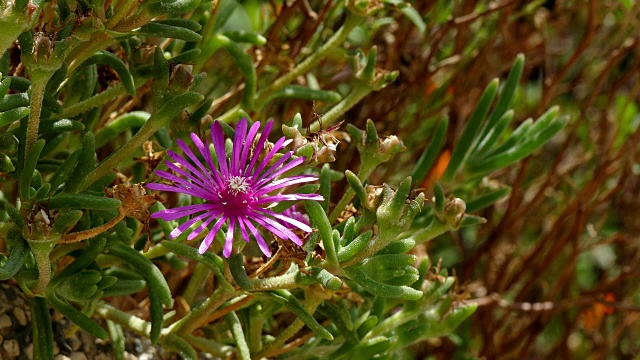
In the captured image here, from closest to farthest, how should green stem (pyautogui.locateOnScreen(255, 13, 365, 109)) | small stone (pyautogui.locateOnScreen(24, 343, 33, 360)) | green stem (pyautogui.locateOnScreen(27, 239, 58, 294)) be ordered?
green stem (pyautogui.locateOnScreen(27, 239, 58, 294)) → small stone (pyautogui.locateOnScreen(24, 343, 33, 360)) → green stem (pyautogui.locateOnScreen(255, 13, 365, 109))

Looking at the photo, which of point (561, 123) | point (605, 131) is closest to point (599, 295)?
point (605, 131)

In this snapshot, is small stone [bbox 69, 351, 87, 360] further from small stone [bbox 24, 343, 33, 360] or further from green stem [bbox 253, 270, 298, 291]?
green stem [bbox 253, 270, 298, 291]

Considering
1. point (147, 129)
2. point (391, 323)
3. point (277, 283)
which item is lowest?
point (391, 323)

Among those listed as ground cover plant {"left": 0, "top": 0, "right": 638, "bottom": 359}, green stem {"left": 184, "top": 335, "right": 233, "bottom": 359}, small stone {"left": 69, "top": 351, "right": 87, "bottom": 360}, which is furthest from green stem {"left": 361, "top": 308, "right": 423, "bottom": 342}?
small stone {"left": 69, "top": 351, "right": 87, "bottom": 360}

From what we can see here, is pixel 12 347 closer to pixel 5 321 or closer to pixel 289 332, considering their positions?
pixel 5 321

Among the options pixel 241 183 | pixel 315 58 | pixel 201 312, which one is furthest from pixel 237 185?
pixel 315 58

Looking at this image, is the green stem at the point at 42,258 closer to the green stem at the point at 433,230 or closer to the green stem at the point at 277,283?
the green stem at the point at 277,283
